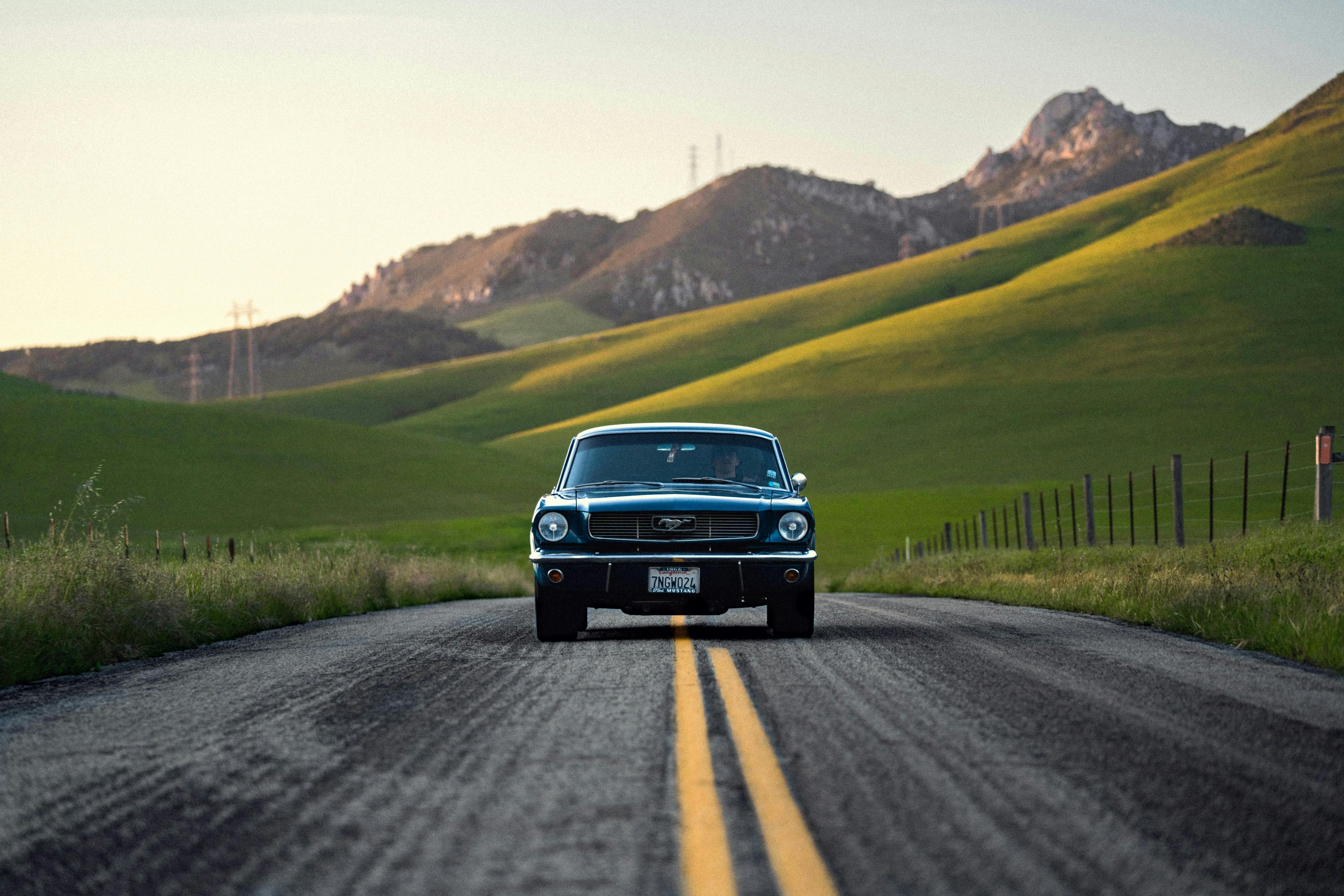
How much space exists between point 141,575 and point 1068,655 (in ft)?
25.9

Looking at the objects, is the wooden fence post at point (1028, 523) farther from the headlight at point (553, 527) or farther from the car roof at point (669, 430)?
the headlight at point (553, 527)

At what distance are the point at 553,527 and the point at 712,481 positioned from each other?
5.01ft

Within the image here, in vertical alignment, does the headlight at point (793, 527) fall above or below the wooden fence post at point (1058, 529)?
above

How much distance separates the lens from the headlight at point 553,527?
10.1 meters

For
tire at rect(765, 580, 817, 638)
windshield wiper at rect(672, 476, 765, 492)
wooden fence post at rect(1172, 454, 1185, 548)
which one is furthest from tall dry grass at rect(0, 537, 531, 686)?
wooden fence post at rect(1172, 454, 1185, 548)

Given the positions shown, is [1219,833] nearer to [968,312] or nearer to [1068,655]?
[1068,655]

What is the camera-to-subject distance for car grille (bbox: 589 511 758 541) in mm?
10031

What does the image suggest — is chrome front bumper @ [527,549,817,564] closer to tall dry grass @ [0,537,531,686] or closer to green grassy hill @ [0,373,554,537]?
tall dry grass @ [0,537,531,686]

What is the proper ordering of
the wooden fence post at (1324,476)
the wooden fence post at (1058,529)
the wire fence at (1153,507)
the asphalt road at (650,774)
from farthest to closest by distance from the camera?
the wire fence at (1153,507), the wooden fence post at (1058,529), the wooden fence post at (1324,476), the asphalt road at (650,774)

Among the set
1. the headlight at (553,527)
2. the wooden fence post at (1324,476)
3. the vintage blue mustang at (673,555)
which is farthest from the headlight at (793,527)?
the wooden fence post at (1324,476)

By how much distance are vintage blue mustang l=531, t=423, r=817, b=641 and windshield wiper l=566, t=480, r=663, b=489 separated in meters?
0.14

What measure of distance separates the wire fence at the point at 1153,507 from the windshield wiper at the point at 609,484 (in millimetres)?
21957

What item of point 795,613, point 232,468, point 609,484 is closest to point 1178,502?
point 795,613

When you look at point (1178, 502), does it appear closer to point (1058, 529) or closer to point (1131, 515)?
point (1131, 515)
